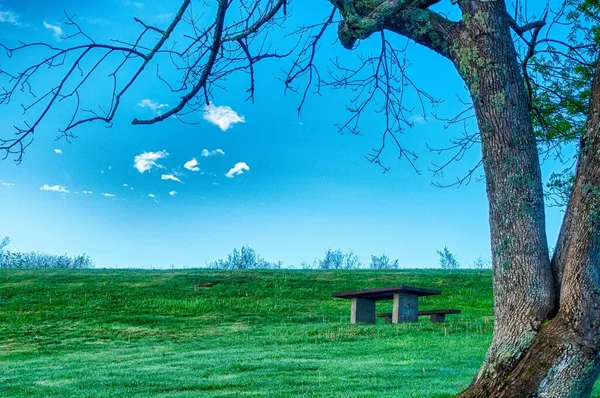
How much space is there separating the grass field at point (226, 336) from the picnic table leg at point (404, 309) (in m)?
0.75

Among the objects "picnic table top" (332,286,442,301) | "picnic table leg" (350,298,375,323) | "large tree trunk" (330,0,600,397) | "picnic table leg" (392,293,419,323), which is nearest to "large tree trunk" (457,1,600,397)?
"large tree trunk" (330,0,600,397)

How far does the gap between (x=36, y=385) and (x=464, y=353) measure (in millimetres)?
7361

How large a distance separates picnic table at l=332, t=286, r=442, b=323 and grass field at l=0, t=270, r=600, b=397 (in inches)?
26.0

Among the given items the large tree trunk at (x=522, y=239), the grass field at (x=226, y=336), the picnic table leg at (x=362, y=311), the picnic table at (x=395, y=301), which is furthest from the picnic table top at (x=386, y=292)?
the large tree trunk at (x=522, y=239)

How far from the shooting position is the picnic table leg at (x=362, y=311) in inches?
784

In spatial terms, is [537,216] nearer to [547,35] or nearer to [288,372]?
[547,35]

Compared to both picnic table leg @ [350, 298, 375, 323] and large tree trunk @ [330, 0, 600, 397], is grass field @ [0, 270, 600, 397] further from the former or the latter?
large tree trunk @ [330, 0, 600, 397]

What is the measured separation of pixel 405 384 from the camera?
950 centimetres

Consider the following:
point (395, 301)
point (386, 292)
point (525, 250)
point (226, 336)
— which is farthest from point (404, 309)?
point (525, 250)

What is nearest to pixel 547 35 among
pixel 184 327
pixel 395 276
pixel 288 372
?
pixel 288 372

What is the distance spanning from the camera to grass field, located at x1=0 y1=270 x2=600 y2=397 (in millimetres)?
10492

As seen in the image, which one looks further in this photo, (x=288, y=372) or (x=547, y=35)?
(x=288, y=372)

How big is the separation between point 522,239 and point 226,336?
1469 centimetres

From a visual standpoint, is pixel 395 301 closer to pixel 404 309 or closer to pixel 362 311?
pixel 404 309
